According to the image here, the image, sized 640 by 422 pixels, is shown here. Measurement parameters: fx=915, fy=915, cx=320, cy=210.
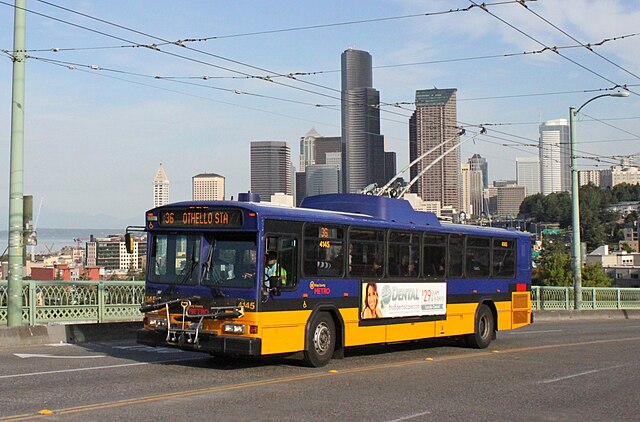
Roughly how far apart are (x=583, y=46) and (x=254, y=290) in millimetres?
17184

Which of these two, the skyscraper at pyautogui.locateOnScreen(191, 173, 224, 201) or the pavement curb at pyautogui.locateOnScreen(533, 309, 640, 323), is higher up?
the skyscraper at pyautogui.locateOnScreen(191, 173, 224, 201)

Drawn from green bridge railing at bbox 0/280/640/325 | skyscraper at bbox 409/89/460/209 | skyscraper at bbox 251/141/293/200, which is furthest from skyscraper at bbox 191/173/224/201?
skyscraper at bbox 251/141/293/200

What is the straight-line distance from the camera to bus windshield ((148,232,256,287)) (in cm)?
1389

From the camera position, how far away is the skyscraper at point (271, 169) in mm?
146500

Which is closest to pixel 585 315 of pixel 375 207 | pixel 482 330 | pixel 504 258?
pixel 504 258

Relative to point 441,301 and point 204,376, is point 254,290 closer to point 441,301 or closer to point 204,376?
point 204,376

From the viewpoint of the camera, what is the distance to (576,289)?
35250mm

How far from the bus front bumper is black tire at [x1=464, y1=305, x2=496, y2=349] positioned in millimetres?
7383

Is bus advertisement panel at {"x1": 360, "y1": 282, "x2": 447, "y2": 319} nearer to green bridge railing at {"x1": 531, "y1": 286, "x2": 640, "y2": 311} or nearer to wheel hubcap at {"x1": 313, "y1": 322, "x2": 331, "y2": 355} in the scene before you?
wheel hubcap at {"x1": 313, "y1": 322, "x2": 331, "y2": 355}

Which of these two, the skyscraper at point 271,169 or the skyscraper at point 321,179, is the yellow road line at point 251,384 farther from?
the skyscraper at point 321,179

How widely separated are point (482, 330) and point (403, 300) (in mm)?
3414

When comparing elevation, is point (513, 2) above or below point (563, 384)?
above

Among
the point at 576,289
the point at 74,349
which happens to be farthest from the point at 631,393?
the point at 576,289

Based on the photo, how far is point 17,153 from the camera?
18.3 meters
